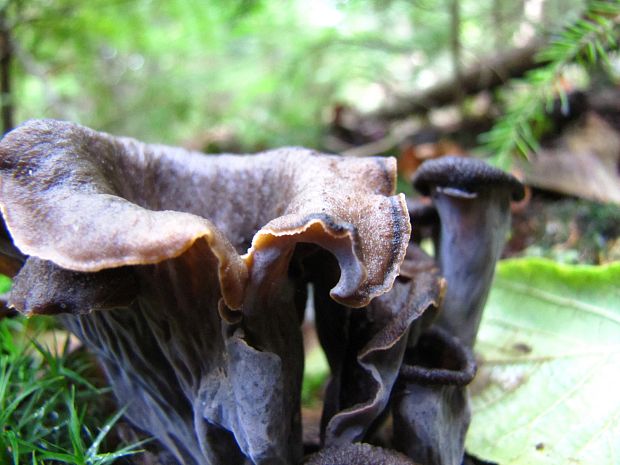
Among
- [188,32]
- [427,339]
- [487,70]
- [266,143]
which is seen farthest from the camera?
[188,32]

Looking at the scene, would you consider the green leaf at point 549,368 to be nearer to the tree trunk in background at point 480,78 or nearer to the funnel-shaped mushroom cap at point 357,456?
the funnel-shaped mushroom cap at point 357,456

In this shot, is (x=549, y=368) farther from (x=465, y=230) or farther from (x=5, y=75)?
(x=5, y=75)

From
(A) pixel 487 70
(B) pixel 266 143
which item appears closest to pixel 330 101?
(B) pixel 266 143

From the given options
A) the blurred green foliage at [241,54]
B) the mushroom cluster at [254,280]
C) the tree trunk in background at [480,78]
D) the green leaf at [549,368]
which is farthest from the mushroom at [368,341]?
the tree trunk in background at [480,78]

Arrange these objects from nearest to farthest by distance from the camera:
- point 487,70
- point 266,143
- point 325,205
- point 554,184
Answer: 1. point 325,205
2. point 554,184
3. point 487,70
4. point 266,143

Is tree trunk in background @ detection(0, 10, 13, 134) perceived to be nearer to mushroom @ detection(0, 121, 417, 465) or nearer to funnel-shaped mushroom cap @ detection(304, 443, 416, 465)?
mushroom @ detection(0, 121, 417, 465)

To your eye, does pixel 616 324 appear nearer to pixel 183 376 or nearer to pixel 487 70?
pixel 183 376

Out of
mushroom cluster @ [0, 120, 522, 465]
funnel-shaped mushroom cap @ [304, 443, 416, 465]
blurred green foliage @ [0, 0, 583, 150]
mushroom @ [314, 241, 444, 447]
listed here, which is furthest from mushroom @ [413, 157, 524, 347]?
blurred green foliage @ [0, 0, 583, 150]
